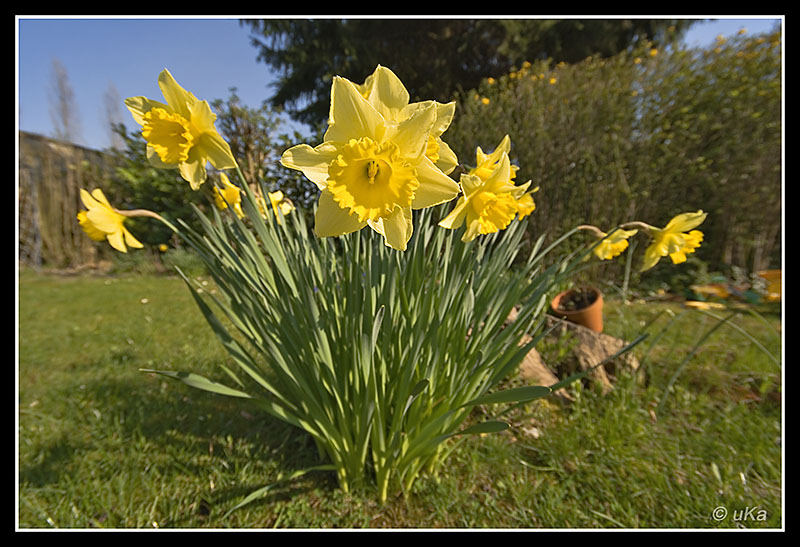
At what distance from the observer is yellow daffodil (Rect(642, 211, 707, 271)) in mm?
1163

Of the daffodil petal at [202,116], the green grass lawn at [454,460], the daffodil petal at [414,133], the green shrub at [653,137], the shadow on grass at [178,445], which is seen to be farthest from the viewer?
the green shrub at [653,137]

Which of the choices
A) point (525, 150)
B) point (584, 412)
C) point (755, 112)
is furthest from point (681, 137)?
point (584, 412)

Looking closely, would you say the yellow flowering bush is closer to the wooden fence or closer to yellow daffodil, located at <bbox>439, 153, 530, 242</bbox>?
yellow daffodil, located at <bbox>439, 153, 530, 242</bbox>

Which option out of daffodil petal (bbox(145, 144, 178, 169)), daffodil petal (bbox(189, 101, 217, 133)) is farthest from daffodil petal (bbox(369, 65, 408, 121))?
daffodil petal (bbox(145, 144, 178, 169))

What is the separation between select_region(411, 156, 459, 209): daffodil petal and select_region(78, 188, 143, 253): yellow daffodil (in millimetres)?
863

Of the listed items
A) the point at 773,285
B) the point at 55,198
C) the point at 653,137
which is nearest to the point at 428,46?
the point at 653,137

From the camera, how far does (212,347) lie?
2.32 metres

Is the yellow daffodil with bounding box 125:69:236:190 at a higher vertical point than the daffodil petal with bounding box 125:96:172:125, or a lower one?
lower

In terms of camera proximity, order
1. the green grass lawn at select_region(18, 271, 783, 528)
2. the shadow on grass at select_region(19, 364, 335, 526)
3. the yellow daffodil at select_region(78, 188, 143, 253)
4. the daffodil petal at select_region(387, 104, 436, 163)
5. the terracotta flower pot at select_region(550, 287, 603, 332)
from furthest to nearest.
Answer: the terracotta flower pot at select_region(550, 287, 603, 332)
the shadow on grass at select_region(19, 364, 335, 526)
the green grass lawn at select_region(18, 271, 783, 528)
the yellow daffodil at select_region(78, 188, 143, 253)
the daffodil petal at select_region(387, 104, 436, 163)

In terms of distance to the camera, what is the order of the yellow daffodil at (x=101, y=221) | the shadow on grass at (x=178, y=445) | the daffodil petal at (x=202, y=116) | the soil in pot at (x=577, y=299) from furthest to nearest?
the soil in pot at (x=577, y=299)
the shadow on grass at (x=178, y=445)
the yellow daffodil at (x=101, y=221)
the daffodil petal at (x=202, y=116)

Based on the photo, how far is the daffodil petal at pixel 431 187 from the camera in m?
0.66

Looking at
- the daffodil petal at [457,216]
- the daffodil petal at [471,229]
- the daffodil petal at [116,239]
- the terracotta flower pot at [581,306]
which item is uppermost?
the daffodil petal at [457,216]

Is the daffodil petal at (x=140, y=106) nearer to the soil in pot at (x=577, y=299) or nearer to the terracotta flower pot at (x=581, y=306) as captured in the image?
the terracotta flower pot at (x=581, y=306)

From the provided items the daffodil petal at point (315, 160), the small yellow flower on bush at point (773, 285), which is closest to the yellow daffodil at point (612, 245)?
the daffodil petal at point (315, 160)
